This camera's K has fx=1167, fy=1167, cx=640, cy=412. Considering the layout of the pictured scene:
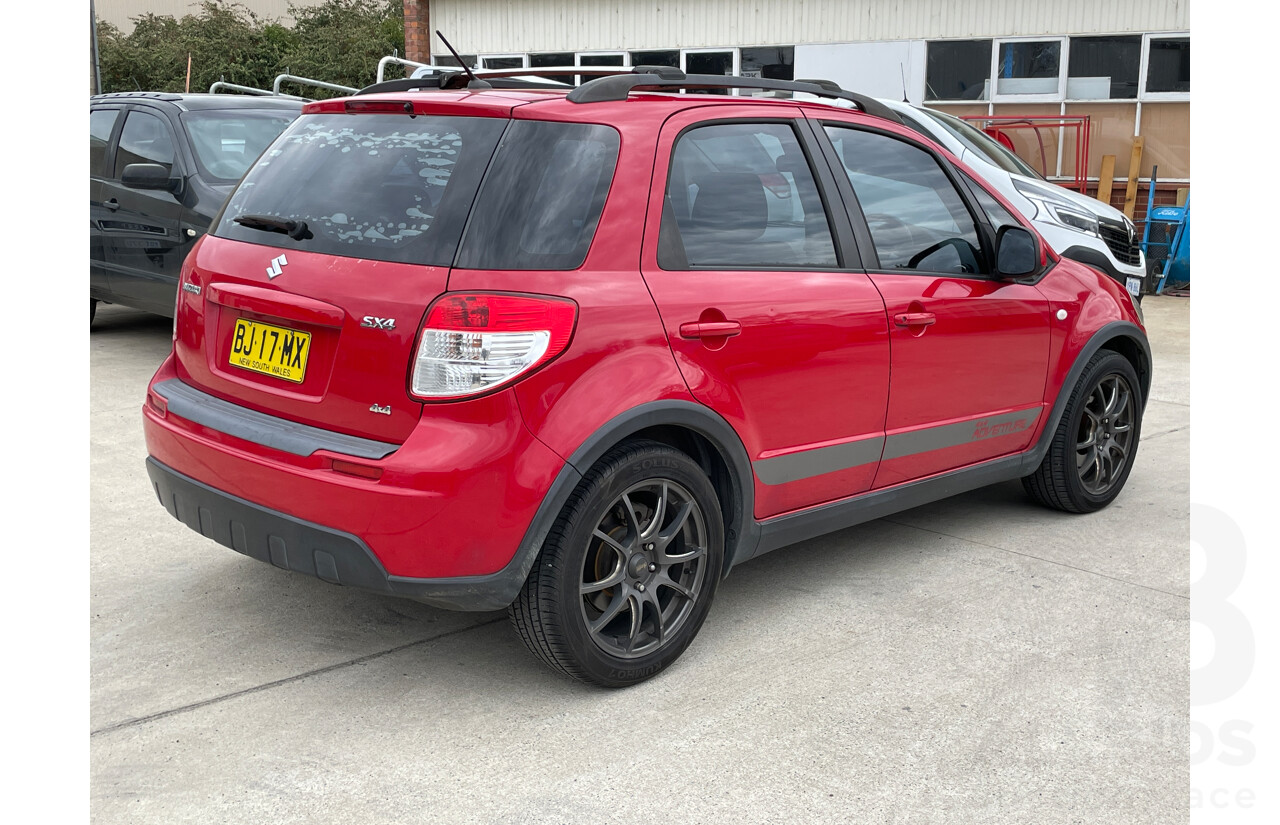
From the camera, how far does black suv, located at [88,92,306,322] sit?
24.8ft

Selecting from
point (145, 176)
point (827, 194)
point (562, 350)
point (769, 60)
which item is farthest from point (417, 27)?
point (562, 350)

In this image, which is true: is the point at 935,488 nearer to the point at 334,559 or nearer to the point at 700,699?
the point at 700,699

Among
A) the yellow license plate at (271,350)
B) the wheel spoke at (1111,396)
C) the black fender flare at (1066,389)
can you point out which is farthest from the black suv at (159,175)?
the wheel spoke at (1111,396)

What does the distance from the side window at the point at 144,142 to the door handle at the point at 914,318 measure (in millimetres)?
5650

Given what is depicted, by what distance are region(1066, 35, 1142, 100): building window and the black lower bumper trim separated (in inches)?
548

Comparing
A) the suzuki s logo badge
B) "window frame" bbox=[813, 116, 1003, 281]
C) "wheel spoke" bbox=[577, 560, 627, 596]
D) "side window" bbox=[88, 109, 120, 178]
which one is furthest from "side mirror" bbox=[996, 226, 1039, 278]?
"side window" bbox=[88, 109, 120, 178]

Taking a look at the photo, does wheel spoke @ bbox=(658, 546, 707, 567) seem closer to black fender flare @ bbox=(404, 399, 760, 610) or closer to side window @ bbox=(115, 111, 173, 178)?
black fender flare @ bbox=(404, 399, 760, 610)

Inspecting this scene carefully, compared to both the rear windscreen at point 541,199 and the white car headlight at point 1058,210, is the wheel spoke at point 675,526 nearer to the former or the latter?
the rear windscreen at point 541,199

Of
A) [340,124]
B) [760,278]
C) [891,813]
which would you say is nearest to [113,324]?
[340,124]

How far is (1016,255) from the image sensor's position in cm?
433

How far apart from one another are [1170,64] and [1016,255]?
11796mm

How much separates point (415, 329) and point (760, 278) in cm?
114

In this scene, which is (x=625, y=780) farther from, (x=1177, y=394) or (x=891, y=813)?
(x=1177, y=394)

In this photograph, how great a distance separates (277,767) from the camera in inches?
115
